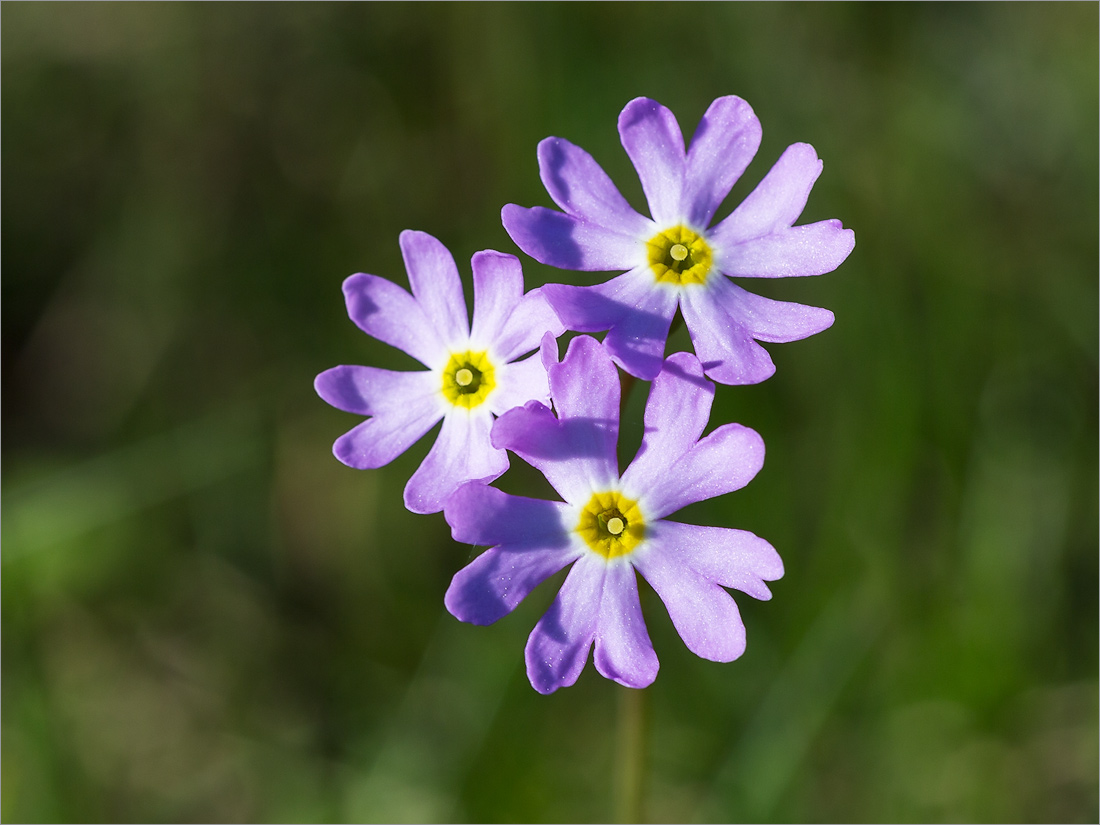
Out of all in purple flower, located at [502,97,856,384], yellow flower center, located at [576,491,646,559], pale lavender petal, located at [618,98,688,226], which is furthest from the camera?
pale lavender petal, located at [618,98,688,226]

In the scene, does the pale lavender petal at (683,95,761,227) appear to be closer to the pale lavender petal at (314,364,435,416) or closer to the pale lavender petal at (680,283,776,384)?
the pale lavender petal at (680,283,776,384)

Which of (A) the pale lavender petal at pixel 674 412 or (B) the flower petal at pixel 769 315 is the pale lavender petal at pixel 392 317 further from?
(B) the flower petal at pixel 769 315

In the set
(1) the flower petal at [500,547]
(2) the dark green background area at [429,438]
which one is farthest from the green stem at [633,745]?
(2) the dark green background area at [429,438]

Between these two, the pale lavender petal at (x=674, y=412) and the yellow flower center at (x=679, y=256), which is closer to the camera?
the pale lavender petal at (x=674, y=412)

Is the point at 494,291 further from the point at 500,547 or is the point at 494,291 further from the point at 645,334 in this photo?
the point at 500,547

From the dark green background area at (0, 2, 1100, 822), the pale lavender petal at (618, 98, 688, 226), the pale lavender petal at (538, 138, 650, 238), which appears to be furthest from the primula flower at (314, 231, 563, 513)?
the dark green background area at (0, 2, 1100, 822)

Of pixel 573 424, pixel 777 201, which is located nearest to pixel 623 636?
pixel 573 424

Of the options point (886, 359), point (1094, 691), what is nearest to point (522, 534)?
point (886, 359)
